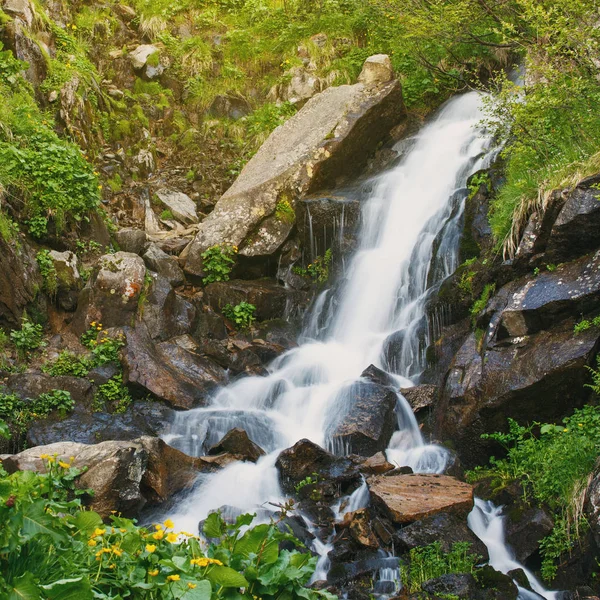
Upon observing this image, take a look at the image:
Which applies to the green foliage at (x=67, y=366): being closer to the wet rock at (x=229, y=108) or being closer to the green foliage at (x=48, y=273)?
the green foliage at (x=48, y=273)

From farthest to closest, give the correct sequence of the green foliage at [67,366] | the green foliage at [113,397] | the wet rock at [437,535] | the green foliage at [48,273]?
the green foliage at [48,273] < the green foliage at [67,366] < the green foliage at [113,397] < the wet rock at [437,535]

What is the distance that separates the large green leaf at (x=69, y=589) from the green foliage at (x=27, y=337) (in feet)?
22.4

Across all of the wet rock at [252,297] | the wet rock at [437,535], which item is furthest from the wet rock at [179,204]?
the wet rock at [437,535]

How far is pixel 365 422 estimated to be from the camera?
7410 millimetres

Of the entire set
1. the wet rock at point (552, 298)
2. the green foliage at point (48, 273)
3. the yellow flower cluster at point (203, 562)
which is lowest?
the wet rock at point (552, 298)

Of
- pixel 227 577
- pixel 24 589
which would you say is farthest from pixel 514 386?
pixel 24 589

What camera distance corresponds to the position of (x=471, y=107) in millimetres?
13281

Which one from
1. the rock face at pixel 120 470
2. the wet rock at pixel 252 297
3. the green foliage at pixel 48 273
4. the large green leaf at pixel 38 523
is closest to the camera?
the large green leaf at pixel 38 523

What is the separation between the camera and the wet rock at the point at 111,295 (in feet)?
30.0

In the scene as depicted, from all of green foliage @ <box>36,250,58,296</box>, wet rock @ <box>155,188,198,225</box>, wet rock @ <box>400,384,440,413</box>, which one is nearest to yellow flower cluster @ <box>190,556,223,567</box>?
wet rock @ <box>400,384,440,413</box>

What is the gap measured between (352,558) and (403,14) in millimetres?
10796

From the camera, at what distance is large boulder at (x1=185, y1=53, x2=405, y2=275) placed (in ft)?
36.7

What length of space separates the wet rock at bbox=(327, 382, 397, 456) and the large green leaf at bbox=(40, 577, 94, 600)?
5.16 metres

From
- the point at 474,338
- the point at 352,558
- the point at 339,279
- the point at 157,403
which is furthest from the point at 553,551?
the point at 339,279
